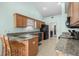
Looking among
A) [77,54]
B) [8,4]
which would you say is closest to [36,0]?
[8,4]

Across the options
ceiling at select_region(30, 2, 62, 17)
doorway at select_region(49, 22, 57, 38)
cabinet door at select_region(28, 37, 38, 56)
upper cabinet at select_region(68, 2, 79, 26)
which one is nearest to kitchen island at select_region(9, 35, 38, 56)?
cabinet door at select_region(28, 37, 38, 56)

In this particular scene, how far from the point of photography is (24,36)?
4.55ft

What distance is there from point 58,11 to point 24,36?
0.49 meters

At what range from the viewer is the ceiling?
1369 mm

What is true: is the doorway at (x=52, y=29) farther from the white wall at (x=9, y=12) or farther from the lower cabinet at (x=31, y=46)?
the white wall at (x=9, y=12)

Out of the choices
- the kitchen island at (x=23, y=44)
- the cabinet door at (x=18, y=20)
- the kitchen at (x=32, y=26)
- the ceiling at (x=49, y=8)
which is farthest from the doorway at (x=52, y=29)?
the cabinet door at (x=18, y=20)

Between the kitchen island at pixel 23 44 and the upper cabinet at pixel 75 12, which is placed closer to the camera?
the upper cabinet at pixel 75 12

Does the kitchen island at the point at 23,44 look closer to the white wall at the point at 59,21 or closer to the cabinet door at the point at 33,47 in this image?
the cabinet door at the point at 33,47

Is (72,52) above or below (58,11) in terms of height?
below

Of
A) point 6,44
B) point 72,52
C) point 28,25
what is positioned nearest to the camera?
point 72,52

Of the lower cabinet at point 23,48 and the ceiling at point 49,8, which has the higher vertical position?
the ceiling at point 49,8

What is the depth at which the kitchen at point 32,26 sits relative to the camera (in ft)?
4.36

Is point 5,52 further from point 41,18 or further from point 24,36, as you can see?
point 41,18

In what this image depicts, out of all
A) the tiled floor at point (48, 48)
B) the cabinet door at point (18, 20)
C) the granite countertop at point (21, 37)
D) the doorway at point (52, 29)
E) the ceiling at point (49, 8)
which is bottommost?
the tiled floor at point (48, 48)
